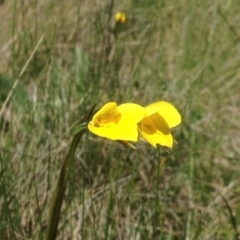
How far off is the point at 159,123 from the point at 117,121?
0.07m

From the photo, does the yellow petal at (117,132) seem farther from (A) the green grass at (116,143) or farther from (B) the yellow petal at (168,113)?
(A) the green grass at (116,143)

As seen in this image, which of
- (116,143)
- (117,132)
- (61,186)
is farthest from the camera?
(116,143)

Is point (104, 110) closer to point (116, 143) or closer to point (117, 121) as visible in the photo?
point (117, 121)

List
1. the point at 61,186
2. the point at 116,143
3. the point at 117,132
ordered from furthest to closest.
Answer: the point at 116,143 < the point at 61,186 < the point at 117,132

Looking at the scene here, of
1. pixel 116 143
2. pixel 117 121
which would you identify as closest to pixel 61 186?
pixel 117 121

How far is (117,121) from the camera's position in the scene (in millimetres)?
995

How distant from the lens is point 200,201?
182 centimetres

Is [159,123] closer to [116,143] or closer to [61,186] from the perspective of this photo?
[61,186]

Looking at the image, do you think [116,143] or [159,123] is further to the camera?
[116,143]

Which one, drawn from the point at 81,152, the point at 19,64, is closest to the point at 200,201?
the point at 81,152

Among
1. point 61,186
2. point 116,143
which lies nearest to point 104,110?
point 61,186

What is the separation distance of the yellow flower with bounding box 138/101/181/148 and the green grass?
0.28 m

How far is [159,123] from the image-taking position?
3.29 feet

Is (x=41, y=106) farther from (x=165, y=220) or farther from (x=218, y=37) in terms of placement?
(x=218, y=37)
